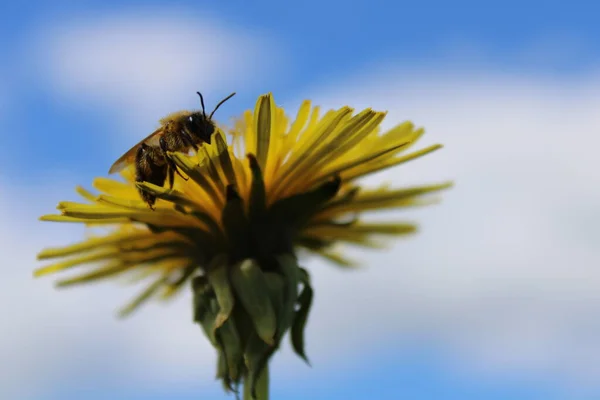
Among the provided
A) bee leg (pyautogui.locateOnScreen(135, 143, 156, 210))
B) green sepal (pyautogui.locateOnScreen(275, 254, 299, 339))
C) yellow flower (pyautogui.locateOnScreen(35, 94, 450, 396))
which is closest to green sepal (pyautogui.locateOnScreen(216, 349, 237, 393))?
yellow flower (pyautogui.locateOnScreen(35, 94, 450, 396))

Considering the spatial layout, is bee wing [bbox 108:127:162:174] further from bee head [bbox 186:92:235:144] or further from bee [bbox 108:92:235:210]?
bee head [bbox 186:92:235:144]

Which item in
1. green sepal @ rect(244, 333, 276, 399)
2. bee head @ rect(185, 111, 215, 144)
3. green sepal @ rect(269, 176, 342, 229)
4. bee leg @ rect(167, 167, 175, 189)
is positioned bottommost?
green sepal @ rect(244, 333, 276, 399)

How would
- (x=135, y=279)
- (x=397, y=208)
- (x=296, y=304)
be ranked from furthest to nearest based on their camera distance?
(x=135, y=279), (x=397, y=208), (x=296, y=304)

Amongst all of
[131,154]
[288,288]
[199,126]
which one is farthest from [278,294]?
[131,154]

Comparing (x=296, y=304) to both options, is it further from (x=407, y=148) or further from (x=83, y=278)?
(x=83, y=278)

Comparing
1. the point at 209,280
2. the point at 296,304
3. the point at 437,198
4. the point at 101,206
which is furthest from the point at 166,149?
the point at 437,198

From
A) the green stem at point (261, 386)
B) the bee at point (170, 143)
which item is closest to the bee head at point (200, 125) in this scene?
the bee at point (170, 143)
